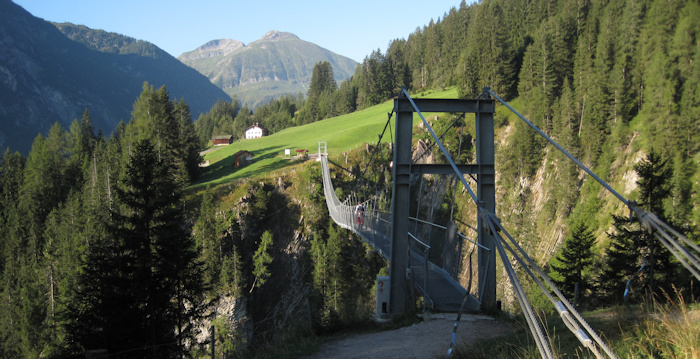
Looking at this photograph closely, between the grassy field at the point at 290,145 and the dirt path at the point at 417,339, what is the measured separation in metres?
34.9

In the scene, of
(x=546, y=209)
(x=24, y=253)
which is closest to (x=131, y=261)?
(x=546, y=209)

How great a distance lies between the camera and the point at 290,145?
5266 centimetres

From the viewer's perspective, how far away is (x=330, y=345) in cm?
635

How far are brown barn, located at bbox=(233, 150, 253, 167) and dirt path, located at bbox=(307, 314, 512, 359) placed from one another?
4126 centimetres

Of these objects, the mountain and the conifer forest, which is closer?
the conifer forest

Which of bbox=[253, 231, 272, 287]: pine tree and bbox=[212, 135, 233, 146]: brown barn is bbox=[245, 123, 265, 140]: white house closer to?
bbox=[212, 135, 233, 146]: brown barn

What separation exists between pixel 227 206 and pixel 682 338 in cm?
3481

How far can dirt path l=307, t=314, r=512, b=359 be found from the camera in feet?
17.6

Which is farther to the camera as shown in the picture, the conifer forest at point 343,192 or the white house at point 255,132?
the white house at point 255,132

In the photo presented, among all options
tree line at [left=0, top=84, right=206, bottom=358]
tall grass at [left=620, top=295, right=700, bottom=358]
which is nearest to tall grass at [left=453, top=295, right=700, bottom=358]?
tall grass at [left=620, top=295, right=700, bottom=358]

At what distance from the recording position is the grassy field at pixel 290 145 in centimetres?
4297

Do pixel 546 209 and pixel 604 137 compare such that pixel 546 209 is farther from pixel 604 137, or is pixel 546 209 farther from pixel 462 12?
pixel 462 12


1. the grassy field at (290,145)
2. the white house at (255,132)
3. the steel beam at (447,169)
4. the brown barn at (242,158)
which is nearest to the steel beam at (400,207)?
the steel beam at (447,169)

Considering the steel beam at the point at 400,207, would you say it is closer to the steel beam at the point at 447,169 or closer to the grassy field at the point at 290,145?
the steel beam at the point at 447,169
